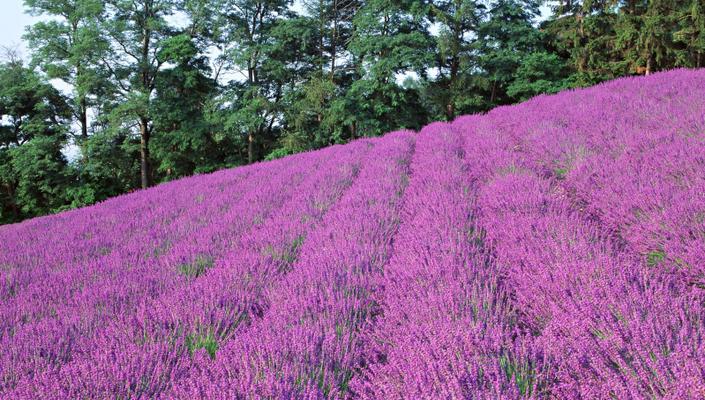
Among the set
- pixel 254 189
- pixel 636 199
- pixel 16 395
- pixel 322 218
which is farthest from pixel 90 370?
pixel 254 189

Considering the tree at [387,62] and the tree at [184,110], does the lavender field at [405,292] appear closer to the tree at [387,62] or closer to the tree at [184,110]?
the tree at [387,62]

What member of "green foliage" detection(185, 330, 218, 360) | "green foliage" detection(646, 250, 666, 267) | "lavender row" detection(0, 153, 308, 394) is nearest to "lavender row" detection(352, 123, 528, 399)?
"green foliage" detection(185, 330, 218, 360)

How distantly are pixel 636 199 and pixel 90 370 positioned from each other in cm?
327

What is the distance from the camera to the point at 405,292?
6.79 ft

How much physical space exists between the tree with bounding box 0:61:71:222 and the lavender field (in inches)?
836

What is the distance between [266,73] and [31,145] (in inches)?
529

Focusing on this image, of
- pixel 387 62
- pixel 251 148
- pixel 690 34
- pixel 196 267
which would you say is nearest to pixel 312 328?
pixel 196 267

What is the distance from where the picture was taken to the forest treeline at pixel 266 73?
20.4 metres

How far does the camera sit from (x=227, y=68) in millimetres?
24000

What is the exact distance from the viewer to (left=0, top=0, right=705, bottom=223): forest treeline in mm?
20391

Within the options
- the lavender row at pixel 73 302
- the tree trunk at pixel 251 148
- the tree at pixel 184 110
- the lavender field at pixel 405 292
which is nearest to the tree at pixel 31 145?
the tree at pixel 184 110

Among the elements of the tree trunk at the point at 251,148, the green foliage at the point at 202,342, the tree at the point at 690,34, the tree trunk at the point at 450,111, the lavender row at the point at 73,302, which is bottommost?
the green foliage at the point at 202,342

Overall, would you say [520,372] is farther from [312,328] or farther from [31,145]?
[31,145]

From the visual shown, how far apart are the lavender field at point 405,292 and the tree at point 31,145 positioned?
21230mm
